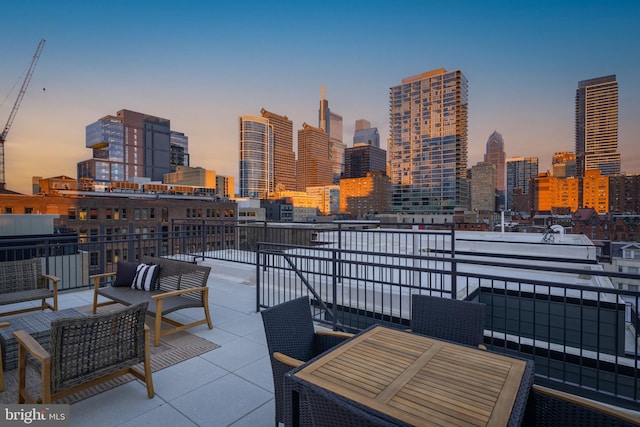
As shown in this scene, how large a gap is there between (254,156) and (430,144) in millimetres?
114003

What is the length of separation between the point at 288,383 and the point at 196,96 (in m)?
51.6

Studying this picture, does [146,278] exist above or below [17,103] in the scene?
below

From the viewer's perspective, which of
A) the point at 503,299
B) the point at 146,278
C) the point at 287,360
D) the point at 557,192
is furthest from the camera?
the point at 557,192

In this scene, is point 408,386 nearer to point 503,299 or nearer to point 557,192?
point 503,299

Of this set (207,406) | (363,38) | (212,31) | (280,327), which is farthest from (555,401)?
(363,38)

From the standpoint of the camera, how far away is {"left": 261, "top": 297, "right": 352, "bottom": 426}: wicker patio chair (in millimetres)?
2178

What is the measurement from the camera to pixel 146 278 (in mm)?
5328

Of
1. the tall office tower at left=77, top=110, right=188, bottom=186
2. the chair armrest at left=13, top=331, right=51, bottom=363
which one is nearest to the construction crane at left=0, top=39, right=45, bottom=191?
the tall office tower at left=77, top=110, right=188, bottom=186

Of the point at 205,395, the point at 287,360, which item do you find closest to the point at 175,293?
the point at 205,395

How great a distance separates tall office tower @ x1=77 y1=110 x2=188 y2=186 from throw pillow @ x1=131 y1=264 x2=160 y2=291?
193974 millimetres

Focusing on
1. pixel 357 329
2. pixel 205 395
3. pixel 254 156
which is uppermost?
pixel 254 156

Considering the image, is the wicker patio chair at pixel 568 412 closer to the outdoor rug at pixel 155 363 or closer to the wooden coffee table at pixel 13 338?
the outdoor rug at pixel 155 363

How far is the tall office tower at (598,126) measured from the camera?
15925 cm

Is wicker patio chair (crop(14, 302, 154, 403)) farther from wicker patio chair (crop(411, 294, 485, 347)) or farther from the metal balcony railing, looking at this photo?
wicker patio chair (crop(411, 294, 485, 347))
